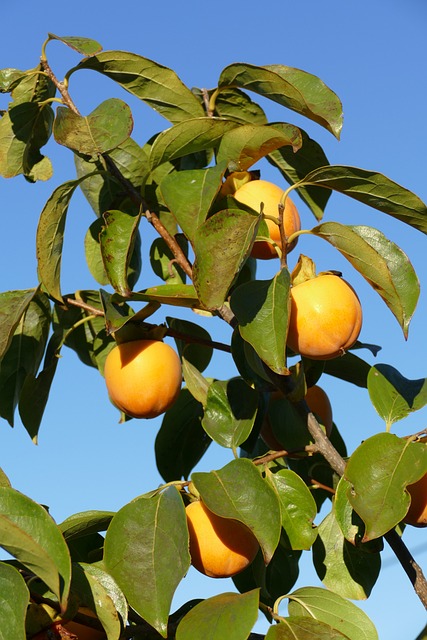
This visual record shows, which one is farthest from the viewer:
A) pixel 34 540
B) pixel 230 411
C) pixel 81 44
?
pixel 81 44

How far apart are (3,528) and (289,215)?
2.99ft

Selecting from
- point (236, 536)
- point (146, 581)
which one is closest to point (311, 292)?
point (236, 536)

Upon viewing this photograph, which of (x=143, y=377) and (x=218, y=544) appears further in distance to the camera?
(x=143, y=377)

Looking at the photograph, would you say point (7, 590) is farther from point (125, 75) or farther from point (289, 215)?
point (125, 75)

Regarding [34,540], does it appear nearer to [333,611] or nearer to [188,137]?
[333,611]

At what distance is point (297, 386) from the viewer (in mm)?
1781

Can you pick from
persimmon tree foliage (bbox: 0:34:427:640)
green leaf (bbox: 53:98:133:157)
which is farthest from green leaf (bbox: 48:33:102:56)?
green leaf (bbox: 53:98:133:157)

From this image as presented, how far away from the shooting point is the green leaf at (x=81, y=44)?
2.00 metres

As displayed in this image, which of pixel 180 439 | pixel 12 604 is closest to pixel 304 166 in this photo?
pixel 180 439

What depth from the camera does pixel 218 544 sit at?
5.46 ft

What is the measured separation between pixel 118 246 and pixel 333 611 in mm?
877

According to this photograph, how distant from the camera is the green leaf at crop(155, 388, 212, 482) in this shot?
2254 mm

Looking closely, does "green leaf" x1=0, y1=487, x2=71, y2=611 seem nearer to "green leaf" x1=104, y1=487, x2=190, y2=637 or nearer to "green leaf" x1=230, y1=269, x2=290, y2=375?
"green leaf" x1=104, y1=487, x2=190, y2=637

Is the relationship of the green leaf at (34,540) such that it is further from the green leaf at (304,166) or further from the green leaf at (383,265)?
the green leaf at (304,166)
